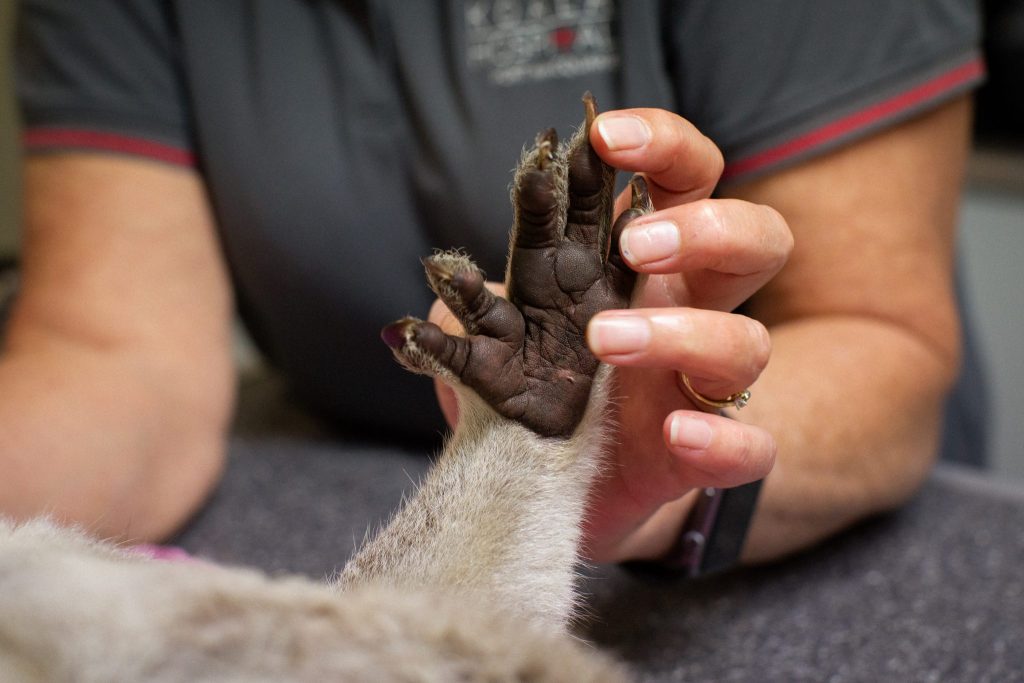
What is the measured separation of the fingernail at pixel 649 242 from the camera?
0.47 m

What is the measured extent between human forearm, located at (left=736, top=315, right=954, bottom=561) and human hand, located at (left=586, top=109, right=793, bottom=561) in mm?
176

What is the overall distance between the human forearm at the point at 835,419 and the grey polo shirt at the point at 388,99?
0.18 metres

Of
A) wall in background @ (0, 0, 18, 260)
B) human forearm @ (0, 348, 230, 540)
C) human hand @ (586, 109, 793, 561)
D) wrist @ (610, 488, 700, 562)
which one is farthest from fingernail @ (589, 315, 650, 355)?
wall in background @ (0, 0, 18, 260)

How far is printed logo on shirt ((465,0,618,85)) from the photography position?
2.39 feet

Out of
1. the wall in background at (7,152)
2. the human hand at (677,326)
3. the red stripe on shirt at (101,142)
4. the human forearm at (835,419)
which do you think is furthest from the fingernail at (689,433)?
the wall in background at (7,152)

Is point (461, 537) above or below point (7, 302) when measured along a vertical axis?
above

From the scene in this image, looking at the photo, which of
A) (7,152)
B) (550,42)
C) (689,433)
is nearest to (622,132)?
Result: (689,433)

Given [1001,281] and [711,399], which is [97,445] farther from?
[1001,281]

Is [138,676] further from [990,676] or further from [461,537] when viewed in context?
[990,676]

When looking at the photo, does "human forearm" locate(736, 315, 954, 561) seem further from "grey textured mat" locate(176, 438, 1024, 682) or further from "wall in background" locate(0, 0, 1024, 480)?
"wall in background" locate(0, 0, 1024, 480)

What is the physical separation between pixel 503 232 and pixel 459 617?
0.28 metres

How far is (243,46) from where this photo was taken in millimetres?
960

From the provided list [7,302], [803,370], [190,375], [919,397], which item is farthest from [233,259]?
[919,397]

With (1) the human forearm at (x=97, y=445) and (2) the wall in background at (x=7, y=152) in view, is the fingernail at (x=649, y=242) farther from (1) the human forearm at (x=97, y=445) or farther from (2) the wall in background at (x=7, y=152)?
(2) the wall in background at (x=7, y=152)
